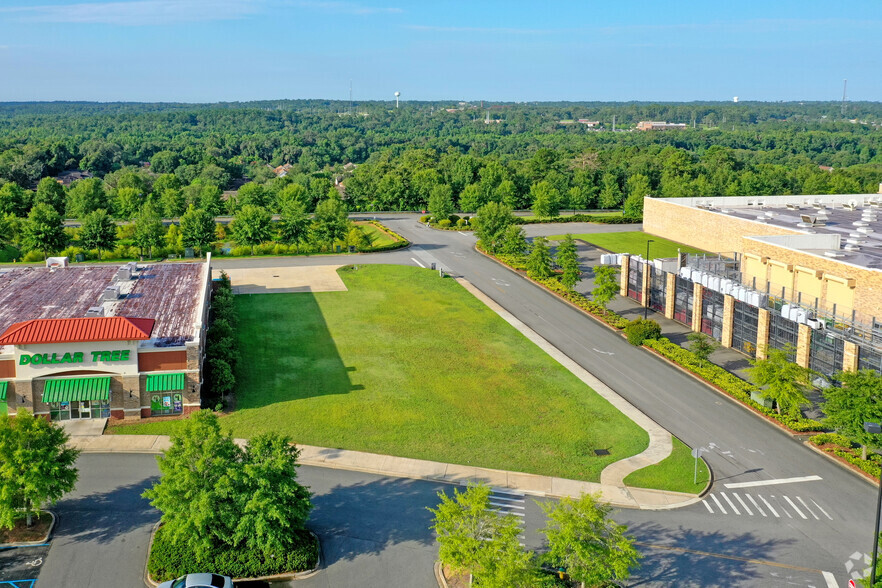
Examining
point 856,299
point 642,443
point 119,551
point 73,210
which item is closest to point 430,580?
point 119,551

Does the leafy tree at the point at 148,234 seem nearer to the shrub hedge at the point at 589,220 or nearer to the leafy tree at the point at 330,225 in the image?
the leafy tree at the point at 330,225

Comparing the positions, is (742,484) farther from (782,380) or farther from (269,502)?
(269,502)

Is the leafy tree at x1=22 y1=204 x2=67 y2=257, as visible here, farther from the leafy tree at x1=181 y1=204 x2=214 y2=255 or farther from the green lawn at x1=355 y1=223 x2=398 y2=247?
the green lawn at x1=355 y1=223 x2=398 y2=247

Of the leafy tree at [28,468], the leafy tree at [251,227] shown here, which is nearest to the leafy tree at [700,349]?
the leafy tree at [28,468]

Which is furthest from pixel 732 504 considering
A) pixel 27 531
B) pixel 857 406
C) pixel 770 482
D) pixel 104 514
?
pixel 27 531

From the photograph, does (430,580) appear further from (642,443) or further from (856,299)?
(856,299)

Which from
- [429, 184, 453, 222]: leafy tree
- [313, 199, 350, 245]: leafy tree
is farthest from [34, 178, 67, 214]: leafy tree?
[429, 184, 453, 222]: leafy tree
